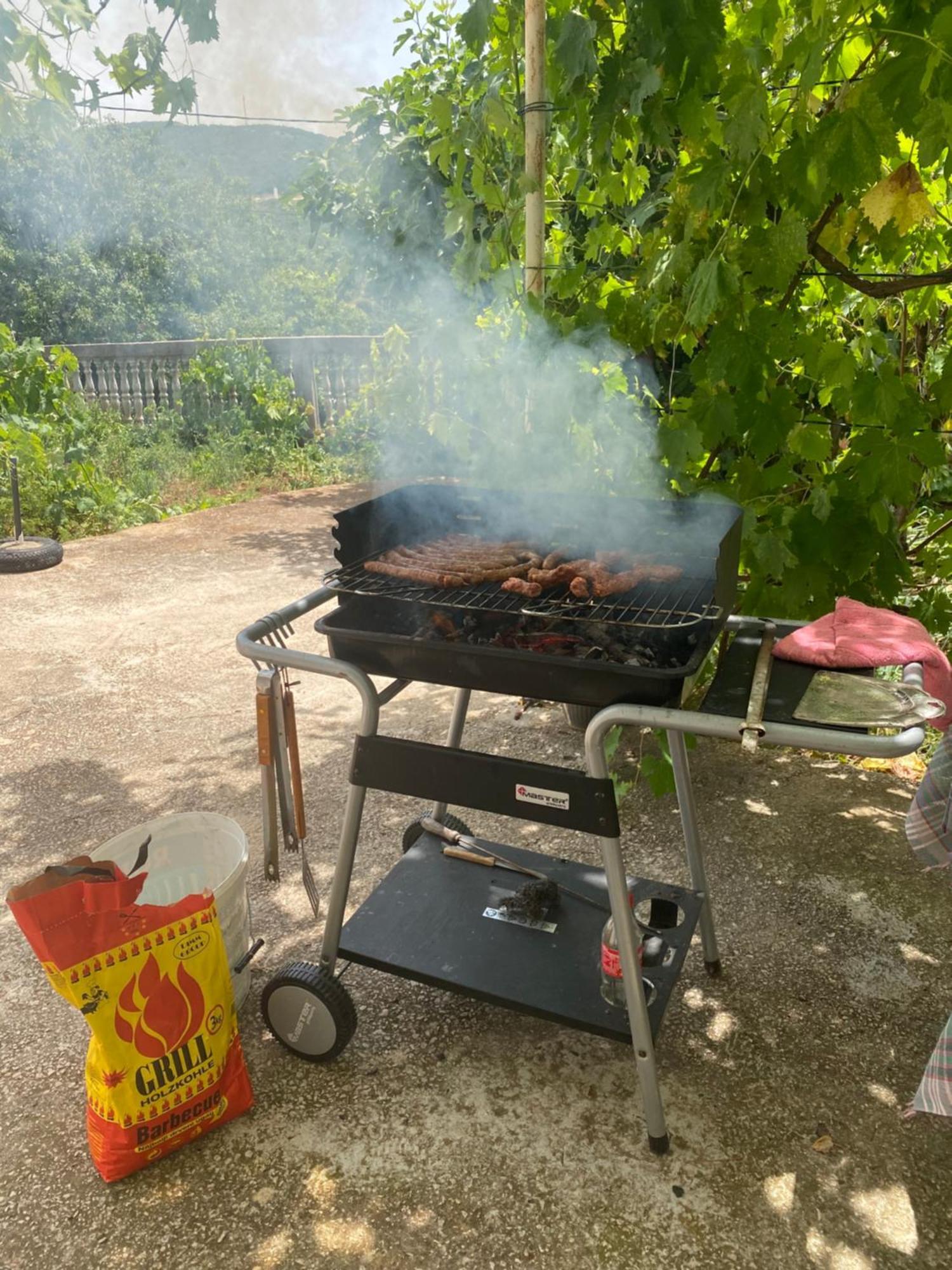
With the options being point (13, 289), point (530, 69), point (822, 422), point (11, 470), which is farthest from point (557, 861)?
point (13, 289)

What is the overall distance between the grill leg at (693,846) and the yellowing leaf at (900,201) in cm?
148

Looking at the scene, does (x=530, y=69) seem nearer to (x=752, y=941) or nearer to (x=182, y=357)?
(x=752, y=941)

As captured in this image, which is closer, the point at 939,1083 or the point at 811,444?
the point at 939,1083

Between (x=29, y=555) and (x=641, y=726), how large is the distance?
19.4 feet

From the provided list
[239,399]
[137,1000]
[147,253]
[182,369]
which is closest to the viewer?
[137,1000]

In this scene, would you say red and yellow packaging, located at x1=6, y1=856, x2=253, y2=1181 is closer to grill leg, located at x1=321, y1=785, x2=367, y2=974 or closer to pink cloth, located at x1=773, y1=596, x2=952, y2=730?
grill leg, located at x1=321, y1=785, x2=367, y2=974

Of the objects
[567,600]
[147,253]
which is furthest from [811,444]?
[147,253]

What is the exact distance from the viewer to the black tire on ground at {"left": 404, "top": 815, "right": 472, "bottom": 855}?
2982 mm

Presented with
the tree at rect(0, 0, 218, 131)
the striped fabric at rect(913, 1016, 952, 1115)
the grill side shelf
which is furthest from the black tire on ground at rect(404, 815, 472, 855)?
the tree at rect(0, 0, 218, 131)

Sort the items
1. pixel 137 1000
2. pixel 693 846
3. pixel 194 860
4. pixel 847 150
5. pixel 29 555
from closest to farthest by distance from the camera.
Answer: pixel 137 1000
pixel 847 150
pixel 693 846
pixel 194 860
pixel 29 555

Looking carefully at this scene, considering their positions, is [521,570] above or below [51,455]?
above

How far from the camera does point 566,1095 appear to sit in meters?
2.19

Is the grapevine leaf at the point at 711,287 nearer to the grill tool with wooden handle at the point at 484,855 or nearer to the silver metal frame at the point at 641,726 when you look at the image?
the silver metal frame at the point at 641,726

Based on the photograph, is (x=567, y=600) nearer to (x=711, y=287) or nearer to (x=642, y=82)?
(x=711, y=287)
